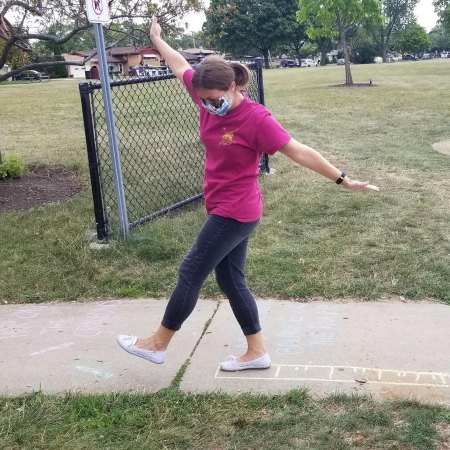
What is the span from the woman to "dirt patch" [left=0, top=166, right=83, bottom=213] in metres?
4.00

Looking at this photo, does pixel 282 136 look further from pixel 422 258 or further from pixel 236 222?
pixel 422 258

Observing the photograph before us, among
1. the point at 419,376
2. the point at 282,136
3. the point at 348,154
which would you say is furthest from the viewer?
the point at 348,154

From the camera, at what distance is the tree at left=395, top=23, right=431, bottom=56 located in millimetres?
96750

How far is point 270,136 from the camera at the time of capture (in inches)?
107

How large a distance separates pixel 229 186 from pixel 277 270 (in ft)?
5.70

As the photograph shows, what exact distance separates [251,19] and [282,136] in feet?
260

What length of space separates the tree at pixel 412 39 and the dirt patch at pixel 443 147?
93.2 m

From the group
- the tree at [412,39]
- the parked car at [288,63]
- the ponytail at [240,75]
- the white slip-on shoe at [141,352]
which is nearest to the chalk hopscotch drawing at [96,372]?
the white slip-on shoe at [141,352]

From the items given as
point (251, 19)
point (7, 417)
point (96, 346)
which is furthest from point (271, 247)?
point (251, 19)

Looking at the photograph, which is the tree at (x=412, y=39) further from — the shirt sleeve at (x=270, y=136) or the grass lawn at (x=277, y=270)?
the shirt sleeve at (x=270, y=136)

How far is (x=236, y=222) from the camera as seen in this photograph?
2898mm

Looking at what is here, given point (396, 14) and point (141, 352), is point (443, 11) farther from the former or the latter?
point (396, 14)

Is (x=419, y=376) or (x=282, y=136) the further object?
(x=419, y=376)

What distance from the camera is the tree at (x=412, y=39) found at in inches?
3809
